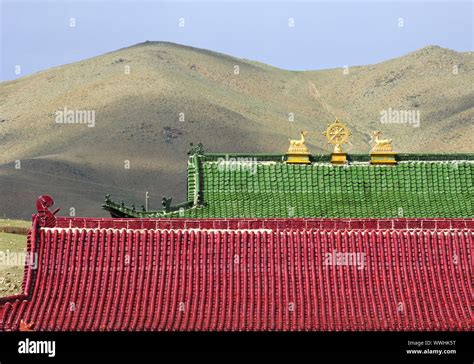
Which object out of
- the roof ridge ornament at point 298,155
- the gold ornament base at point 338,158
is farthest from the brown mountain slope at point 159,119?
the gold ornament base at point 338,158

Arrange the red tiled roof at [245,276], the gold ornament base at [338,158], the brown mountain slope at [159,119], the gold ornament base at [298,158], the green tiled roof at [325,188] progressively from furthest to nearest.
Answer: the brown mountain slope at [159,119] < the gold ornament base at [298,158] < the gold ornament base at [338,158] < the green tiled roof at [325,188] < the red tiled roof at [245,276]

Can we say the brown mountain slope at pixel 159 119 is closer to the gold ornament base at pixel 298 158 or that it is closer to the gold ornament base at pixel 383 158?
the gold ornament base at pixel 298 158

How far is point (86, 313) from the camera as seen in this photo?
85.7ft

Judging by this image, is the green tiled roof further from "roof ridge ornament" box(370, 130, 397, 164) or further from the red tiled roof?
the red tiled roof

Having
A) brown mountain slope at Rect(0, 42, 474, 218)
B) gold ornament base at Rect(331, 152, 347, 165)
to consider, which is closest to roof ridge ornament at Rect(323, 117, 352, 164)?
gold ornament base at Rect(331, 152, 347, 165)

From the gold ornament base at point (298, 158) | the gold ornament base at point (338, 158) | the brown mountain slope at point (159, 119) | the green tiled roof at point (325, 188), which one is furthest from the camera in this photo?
the brown mountain slope at point (159, 119)

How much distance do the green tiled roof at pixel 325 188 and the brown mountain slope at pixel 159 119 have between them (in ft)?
229

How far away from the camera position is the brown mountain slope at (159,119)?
128 meters

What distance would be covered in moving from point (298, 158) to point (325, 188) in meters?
1.60

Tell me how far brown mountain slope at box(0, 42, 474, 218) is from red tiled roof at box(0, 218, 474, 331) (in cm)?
8214

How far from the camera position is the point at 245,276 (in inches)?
1066

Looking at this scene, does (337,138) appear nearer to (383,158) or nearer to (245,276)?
(383,158)
